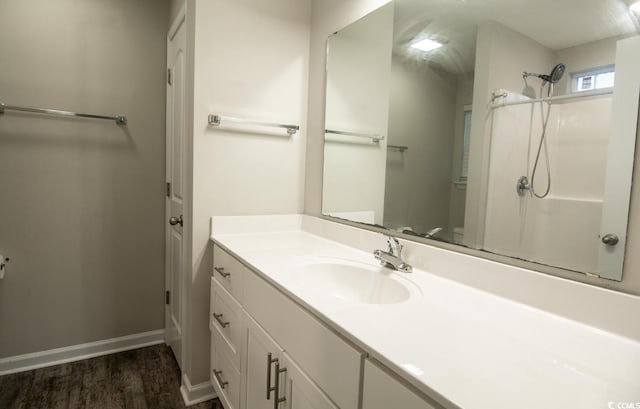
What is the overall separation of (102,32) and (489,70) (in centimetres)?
214

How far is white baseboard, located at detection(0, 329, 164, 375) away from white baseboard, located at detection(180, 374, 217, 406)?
0.66 m

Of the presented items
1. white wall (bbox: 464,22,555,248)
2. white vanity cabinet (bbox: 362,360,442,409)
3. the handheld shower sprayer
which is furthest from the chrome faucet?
white vanity cabinet (bbox: 362,360,442,409)

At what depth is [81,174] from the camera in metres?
2.00

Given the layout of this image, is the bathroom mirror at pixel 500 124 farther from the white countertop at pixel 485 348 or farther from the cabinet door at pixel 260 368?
the cabinet door at pixel 260 368

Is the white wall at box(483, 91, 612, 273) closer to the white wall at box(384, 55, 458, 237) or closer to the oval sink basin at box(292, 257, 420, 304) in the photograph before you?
the white wall at box(384, 55, 458, 237)

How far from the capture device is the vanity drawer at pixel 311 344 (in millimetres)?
702

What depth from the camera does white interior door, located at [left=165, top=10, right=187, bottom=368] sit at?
5.99 ft

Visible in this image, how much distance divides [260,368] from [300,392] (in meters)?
0.27

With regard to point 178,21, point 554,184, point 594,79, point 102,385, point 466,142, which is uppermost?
point 178,21

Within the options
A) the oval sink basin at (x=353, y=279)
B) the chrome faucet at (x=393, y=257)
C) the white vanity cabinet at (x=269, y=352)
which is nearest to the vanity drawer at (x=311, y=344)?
the white vanity cabinet at (x=269, y=352)

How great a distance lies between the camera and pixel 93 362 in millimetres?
2020

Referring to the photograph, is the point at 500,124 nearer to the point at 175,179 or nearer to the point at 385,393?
the point at 385,393

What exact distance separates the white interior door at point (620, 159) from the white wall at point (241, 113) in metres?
1.35

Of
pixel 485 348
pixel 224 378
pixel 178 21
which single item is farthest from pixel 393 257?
pixel 178 21
